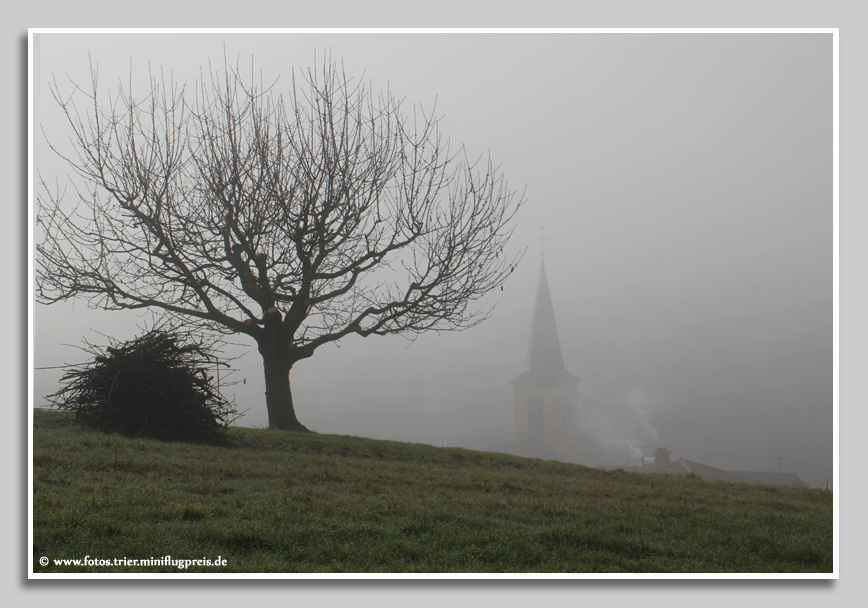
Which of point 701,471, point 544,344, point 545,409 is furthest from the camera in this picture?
point 545,409

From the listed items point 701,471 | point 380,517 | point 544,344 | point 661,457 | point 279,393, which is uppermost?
point 544,344

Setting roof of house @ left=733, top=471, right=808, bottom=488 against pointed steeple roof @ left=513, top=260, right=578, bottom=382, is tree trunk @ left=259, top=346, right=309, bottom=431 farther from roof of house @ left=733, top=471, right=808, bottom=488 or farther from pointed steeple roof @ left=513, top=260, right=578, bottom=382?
roof of house @ left=733, top=471, right=808, bottom=488

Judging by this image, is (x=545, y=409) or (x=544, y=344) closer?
(x=544, y=344)

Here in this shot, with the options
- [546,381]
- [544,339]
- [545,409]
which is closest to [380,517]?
[546,381]

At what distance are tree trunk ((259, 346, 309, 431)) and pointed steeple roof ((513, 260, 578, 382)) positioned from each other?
203 inches

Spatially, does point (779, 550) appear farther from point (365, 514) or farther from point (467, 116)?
point (467, 116)

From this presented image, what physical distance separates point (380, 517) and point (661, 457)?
7.37 metres

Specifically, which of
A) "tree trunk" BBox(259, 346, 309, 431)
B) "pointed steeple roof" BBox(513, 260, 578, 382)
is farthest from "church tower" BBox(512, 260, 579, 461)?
"tree trunk" BBox(259, 346, 309, 431)

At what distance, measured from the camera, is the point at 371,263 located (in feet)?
50.2

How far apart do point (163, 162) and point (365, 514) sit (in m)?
9.63

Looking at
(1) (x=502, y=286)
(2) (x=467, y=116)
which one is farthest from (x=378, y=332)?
(2) (x=467, y=116)

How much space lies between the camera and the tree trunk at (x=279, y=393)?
15023 mm

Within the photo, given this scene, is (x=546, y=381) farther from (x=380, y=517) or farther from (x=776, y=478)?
(x=380, y=517)

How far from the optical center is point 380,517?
7117 mm
